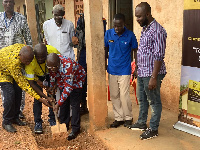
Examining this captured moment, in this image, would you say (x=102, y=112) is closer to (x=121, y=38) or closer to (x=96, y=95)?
(x=96, y=95)

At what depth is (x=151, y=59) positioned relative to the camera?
313 centimetres

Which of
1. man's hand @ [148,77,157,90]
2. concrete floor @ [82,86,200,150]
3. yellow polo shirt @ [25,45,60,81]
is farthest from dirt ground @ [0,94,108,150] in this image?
man's hand @ [148,77,157,90]

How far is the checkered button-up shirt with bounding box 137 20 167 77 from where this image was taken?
2992 millimetres

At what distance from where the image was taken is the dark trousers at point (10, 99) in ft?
12.4

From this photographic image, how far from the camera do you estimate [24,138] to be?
3.67m

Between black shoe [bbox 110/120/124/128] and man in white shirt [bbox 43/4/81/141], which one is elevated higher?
man in white shirt [bbox 43/4/81/141]

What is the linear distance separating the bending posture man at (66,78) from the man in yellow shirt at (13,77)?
311mm

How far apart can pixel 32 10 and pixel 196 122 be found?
17.1 feet

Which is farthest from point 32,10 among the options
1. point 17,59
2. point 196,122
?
point 196,122

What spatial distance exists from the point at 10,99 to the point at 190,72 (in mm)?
2750

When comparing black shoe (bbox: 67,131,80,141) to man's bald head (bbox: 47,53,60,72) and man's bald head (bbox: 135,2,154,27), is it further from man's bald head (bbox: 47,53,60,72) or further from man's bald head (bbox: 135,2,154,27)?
man's bald head (bbox: 135,2,154,27)

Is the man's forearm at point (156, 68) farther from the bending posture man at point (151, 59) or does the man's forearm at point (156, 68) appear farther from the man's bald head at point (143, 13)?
the man's bald head at point (143, 13)

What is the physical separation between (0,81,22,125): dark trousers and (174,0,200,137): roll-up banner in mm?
2588

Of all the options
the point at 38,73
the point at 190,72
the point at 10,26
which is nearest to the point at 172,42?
the point at 190,72
